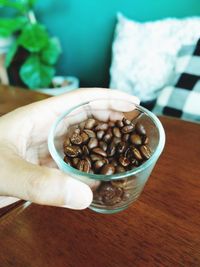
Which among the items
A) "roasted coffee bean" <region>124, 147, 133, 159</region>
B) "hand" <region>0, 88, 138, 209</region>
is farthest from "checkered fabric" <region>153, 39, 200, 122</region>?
"roasted coffee bean" <region>124, 147, 133, 159</region>

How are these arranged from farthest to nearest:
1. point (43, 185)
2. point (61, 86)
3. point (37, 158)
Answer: point (61, 86), point (37, 158), point (43, 185)

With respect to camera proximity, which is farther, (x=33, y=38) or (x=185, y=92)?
(x=33, y=38)

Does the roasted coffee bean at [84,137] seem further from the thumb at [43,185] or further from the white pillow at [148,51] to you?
the white pillow at [148,51]

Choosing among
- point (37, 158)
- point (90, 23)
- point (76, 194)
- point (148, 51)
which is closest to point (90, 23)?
point (90, 23)

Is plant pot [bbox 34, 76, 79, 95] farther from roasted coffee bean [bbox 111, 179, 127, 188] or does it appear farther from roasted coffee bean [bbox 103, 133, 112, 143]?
roasted coffee bean [bbox 111, 179, 127, 188]

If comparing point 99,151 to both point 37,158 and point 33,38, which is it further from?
point 33,38
